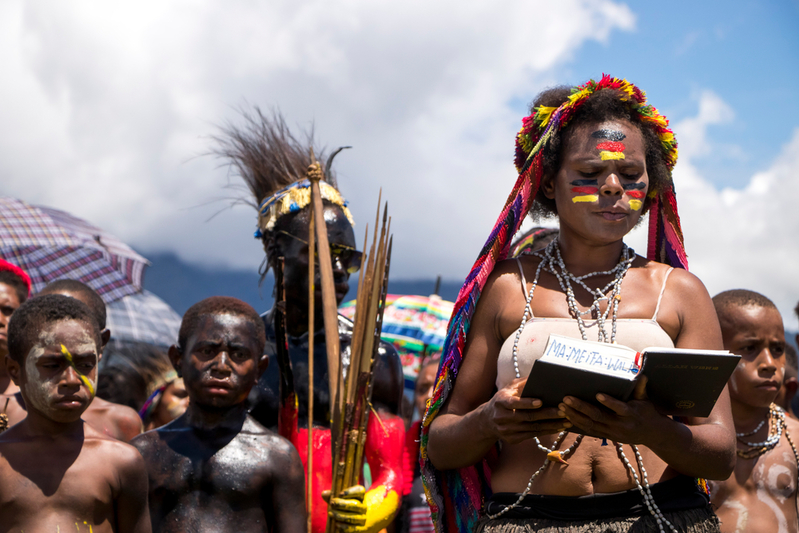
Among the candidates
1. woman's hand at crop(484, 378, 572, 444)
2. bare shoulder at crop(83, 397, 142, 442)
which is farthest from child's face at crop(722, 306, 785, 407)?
bare shoulder at crop(83, 397, 142, 442)

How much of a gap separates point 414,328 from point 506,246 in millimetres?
5078

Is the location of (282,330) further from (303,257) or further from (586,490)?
(586,490)

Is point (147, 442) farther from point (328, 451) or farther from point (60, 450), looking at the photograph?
point (328, 451)

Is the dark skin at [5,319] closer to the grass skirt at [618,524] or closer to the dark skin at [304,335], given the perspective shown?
the dark skin at [304,335]

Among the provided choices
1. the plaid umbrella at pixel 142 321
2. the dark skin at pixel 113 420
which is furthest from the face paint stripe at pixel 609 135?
the plaid umbrella at pixel 142 321

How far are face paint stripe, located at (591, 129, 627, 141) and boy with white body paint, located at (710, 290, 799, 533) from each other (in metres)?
1.65

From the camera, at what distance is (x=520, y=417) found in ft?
6.56

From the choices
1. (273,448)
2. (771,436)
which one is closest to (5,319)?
(273,448)

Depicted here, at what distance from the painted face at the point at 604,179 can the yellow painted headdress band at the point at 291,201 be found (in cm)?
183

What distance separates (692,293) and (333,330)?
45.3 inches

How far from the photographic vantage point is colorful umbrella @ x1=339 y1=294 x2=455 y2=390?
7.50 meters

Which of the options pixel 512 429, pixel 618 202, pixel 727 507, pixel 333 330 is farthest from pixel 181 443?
pixel 727 507

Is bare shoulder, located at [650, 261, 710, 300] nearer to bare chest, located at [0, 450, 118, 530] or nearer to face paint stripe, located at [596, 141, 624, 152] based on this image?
face paint stripe, located at [596, 141, 624, 152]

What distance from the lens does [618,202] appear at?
7.88 ft
